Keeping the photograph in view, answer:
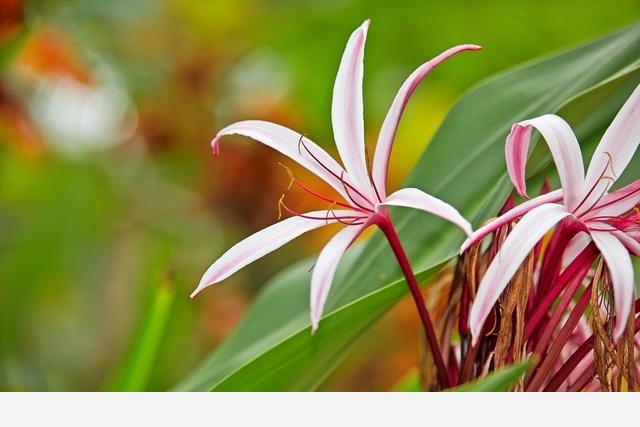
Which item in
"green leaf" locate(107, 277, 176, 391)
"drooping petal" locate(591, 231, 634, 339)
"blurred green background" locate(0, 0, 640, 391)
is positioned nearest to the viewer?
"drooping petal" locate(591, 231, 634, 339)

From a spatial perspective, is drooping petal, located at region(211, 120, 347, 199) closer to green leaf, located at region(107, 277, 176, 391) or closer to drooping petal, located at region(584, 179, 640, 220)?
drooping petal, located at region(584, 179, 640, 220)

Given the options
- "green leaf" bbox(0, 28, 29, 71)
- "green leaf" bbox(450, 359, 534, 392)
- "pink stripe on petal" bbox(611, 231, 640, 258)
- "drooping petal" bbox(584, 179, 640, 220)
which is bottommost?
"green leaf" bbox(450, 359, 534, 392)

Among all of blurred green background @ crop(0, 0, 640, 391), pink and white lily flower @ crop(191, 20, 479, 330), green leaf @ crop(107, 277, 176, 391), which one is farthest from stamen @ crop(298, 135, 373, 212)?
blurred green background @ crop(0, 0, 640, 391)

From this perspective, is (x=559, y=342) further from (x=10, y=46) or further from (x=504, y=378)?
(x=10, y=46)

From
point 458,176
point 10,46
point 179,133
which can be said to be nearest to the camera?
point 458,176

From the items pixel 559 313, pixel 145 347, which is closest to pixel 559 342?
pixel 559 313
